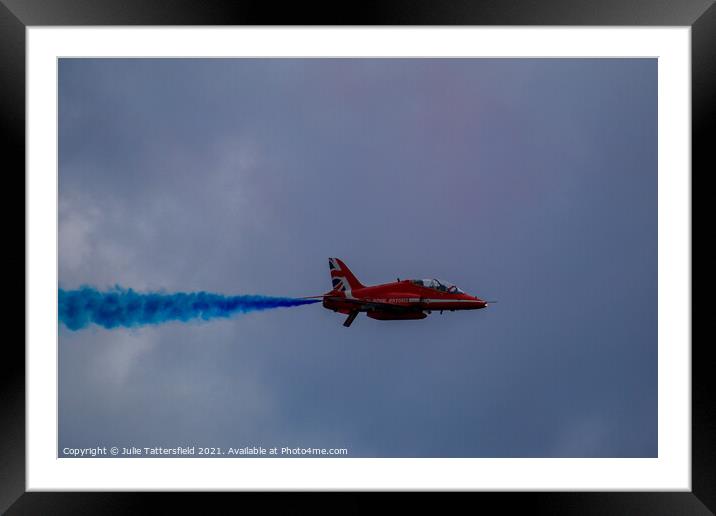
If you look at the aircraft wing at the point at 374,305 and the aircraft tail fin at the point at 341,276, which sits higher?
the aircraft tail fin at the point at 341,276

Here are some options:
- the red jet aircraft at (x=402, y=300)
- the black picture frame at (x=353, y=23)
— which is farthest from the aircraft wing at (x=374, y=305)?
the black picture frame at (x=353, y=23)

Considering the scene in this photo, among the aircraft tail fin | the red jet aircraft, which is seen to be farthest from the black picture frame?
the aircraft tail fin

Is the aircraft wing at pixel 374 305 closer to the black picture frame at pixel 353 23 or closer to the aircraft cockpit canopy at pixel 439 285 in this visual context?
the aircraft cockpit canopy at pixel 439 285

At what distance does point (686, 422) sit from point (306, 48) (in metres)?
13.6

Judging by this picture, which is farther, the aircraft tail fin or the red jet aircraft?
the aircraft tail fin

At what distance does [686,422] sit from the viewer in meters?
15.6

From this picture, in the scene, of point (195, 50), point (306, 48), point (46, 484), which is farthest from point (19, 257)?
point (306, 48)

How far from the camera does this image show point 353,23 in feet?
47.9

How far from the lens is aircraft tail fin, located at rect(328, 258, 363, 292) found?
96.5 ft

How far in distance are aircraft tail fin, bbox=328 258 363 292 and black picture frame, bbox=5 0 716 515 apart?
48.6ft

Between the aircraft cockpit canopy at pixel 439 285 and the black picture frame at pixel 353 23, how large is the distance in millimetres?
12123

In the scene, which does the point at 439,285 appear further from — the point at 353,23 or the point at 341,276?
the point at 353,23

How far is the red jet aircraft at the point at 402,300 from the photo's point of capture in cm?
2647

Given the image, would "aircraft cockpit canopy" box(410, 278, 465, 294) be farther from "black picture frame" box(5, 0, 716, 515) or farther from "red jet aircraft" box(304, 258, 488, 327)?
"black picture frame" box(5, 0, 716, 515)
